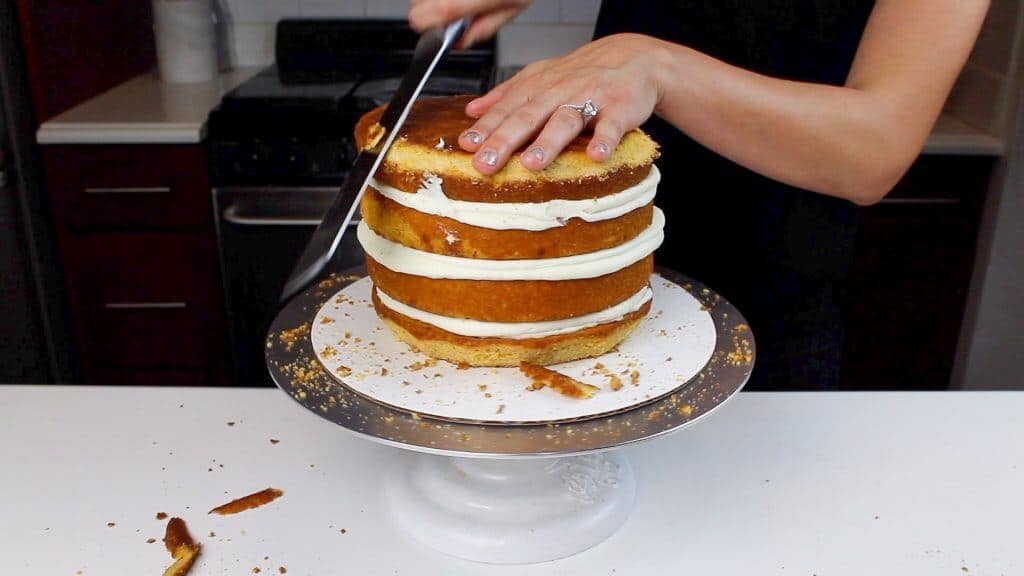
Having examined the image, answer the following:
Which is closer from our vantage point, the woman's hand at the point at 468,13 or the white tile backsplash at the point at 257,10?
the woman's hand at the point at 468,13

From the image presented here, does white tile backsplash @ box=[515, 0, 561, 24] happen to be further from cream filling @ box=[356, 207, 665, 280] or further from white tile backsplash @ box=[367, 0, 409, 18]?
cream filling @ box=[356, 207, 665, 280]

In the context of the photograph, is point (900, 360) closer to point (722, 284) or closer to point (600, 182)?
point (722, 284)

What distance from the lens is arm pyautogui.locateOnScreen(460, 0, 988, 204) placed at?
3.06ft

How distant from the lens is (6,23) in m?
2.08

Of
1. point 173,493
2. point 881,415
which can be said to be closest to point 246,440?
point 173,493

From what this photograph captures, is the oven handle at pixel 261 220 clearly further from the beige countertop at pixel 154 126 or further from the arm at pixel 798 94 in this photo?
→ the arm at pixel 798 94

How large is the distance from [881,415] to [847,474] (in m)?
0.14

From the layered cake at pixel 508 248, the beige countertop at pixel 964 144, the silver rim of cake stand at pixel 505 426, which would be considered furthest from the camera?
the beige countertop at pixel 964 144

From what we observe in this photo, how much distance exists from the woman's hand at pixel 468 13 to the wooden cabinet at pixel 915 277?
1.31m

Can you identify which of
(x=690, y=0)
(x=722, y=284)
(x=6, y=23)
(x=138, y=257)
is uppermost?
(x=690, y=0)

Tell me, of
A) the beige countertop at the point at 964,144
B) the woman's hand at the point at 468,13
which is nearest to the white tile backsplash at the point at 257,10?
the woman's hand at the point at 468,13

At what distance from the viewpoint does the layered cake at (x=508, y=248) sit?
32.7 inches

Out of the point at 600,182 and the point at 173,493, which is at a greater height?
the point at 600,182

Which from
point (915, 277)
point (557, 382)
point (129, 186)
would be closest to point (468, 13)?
point (557, 382)
